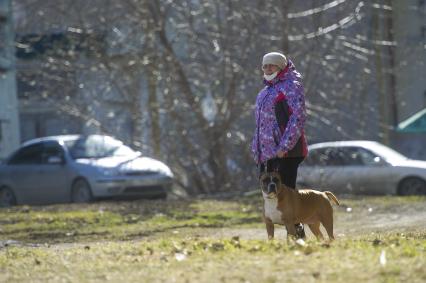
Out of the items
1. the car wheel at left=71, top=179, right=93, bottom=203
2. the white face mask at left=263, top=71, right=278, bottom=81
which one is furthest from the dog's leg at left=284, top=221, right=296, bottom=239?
the car wheel at left=71, top=179, right=93, bottom=203

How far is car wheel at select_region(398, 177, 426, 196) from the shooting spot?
2150 cm

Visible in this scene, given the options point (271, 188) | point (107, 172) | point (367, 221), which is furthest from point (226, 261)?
point (107, 172)

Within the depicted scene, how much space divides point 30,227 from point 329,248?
328 inches

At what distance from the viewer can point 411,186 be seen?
71.2 feet

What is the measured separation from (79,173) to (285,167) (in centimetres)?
1136

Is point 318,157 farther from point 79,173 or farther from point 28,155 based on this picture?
A: point 28,155

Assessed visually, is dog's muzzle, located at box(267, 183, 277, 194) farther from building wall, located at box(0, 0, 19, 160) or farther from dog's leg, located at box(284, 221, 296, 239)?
building wall, located at box(0, 0, 19, 160)

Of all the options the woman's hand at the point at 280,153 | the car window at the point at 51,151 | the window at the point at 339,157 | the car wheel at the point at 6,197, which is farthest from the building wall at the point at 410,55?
the woman's hand at the point at 280,153

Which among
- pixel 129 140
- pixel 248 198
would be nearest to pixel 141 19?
pixel 129 140

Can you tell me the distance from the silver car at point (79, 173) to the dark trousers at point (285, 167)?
10.9 m

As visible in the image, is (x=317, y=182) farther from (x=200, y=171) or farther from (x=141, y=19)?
(x=141, y=19)

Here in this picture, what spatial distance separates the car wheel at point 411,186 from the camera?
21.5m

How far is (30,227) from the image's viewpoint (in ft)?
49.8

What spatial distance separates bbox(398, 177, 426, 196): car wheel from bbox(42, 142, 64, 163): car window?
23.2ft
